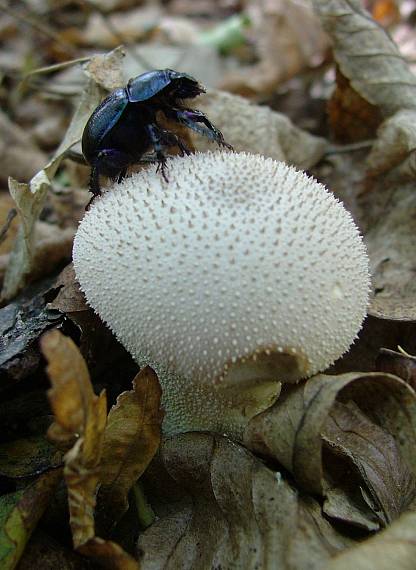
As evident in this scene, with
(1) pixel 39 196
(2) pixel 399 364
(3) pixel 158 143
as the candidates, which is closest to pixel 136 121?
(3) pixel 158 143

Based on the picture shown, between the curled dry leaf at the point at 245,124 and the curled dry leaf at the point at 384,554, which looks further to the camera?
the curled dry leaf at the point at 245,124

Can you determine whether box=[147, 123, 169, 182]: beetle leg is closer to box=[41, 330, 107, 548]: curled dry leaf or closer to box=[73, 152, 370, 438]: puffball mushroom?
box=[73, 152, 370, 438]: puffball mushroom

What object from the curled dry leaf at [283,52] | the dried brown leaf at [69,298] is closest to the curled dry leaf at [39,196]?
the dried brown leaf at [69,298]

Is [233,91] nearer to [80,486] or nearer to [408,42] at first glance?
[408,42]

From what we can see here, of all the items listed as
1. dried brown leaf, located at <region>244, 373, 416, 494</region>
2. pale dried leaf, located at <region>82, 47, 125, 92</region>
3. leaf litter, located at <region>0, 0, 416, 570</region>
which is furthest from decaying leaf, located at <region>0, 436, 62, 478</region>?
pale dried leaf, located at <region>82, 47, 125, 92</region>

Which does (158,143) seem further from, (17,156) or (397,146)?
(17,156)

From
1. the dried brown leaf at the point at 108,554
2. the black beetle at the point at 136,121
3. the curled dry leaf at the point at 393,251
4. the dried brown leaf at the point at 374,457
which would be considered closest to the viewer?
the dried brown leaf at the point at 108,554

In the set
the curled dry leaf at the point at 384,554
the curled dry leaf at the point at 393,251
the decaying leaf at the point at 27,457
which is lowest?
the curled dry leaf at the point at 393,251

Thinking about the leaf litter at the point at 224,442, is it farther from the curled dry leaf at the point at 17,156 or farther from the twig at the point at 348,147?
the curled dry leaf at the point at 17,156
